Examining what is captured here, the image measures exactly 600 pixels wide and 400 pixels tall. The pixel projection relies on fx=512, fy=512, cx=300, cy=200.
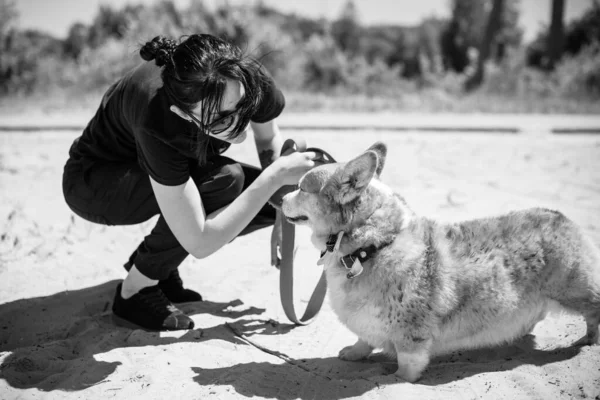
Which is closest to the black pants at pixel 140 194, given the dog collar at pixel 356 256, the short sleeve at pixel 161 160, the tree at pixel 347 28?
the short sleeve at pixel 161 160

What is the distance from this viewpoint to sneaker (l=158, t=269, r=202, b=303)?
3.76 m

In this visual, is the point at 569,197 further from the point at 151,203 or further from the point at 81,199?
the point at 81,199

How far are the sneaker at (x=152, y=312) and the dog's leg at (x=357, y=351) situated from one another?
1032mm

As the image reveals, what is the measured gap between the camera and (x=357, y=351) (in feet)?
9.93

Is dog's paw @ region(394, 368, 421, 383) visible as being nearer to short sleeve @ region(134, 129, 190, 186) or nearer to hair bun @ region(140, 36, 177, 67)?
short sleeve @ region(134, 129, 190, 186)

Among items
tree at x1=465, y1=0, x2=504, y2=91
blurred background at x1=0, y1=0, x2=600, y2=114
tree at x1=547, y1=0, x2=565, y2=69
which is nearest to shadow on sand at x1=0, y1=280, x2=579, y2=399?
blurred background at x1=0, y1=0, x2=600, y2=114

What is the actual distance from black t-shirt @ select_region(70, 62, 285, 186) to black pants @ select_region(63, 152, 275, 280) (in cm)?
12

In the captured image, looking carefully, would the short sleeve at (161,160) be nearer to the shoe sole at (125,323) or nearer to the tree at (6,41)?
the shoe sole at (125,323)

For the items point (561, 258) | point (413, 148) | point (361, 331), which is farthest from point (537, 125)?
point (361, 331)

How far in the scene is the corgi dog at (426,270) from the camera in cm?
271

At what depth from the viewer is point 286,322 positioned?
350 cm

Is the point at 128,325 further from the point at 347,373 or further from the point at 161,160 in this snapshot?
the point at 347,373

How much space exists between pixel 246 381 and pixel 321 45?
17153mm

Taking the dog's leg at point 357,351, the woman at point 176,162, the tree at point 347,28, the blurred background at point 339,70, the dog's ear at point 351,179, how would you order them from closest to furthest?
1. the dog's ear at point 351,179
2. the woman at point 176,162
3. the dog's leg at point 357,351
4. the blurred background at point 339,70
5. the tree at point 347,28
